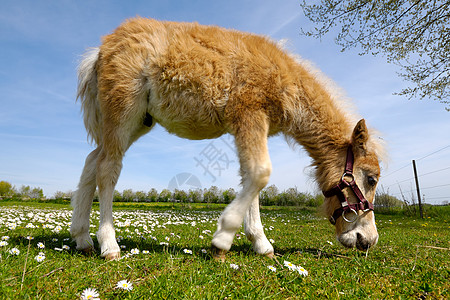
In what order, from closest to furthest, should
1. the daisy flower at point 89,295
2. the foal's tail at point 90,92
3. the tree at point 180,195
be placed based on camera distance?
the daisy flower at point 89,295, the foal's tail at point 90,92, the tree at point 180,195

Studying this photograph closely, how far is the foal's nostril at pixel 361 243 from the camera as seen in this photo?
409cm

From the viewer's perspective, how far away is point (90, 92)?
15.4 ft

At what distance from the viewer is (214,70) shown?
149 inches

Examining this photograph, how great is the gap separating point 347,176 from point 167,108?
2.69 metres

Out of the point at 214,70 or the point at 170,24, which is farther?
the point at 170,24

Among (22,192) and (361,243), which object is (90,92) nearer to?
(361,243)

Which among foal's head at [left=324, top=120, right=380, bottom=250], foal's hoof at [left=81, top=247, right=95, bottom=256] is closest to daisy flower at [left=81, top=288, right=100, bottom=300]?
foal's hoof at [left=81, top=247, right=95, bottom=256]

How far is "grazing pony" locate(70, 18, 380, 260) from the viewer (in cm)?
369

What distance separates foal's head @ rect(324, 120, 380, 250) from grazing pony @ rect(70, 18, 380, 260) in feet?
0.04

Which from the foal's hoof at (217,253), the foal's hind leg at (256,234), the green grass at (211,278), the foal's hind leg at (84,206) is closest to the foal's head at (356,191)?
the green grass at (211,278)

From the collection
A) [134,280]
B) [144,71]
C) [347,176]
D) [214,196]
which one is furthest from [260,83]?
[214,196]

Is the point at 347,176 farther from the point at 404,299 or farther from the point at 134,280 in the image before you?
the point at 134,280

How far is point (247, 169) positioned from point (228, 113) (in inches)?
29.4

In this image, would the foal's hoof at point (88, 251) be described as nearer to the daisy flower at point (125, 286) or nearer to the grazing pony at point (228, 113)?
the grazing pony at point (228, 113)
